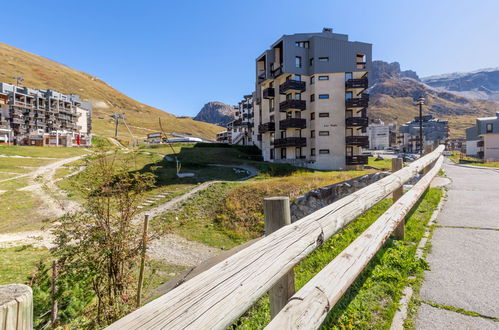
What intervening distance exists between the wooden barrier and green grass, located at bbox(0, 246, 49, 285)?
8.30 m

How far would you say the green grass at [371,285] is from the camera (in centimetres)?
306

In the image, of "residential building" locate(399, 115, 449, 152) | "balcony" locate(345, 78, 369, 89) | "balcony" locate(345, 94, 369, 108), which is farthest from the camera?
"residential building" locate(399, 115, 449, 152)

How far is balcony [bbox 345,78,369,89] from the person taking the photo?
115 ft

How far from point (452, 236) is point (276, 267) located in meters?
5.27

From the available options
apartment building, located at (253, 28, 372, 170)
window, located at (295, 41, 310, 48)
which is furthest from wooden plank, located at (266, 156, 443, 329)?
window, located at (295, 41, 310, 48)

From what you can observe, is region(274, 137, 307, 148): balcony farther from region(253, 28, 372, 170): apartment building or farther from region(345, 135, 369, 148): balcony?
region(345, 135, 369, 148): balcony

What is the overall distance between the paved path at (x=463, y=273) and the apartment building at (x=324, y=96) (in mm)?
30531

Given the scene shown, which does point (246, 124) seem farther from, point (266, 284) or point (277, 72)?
point (266, 284)

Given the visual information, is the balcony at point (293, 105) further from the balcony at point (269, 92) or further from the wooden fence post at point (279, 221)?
the wooden fence post at point (279, 221)

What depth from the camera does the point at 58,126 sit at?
69.6 meters

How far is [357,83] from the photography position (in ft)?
116

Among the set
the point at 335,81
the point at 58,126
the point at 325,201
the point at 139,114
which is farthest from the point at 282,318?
the point at 139,114

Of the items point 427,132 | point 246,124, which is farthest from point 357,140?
point 427,132

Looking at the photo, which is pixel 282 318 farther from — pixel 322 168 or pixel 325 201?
pixel 322 168
